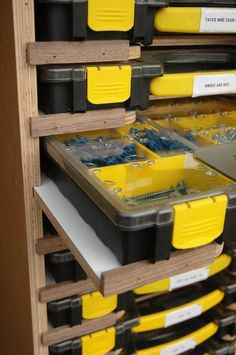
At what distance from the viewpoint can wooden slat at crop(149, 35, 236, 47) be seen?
1.08m

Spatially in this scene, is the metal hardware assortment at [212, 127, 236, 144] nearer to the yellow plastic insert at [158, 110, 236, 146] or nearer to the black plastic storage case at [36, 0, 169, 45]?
the yellow plastic insert at [158, 110, 236, 146]

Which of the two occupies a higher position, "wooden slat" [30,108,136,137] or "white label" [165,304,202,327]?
"wooden slat" [30,108,136,137]

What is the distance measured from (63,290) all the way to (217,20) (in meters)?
0.69

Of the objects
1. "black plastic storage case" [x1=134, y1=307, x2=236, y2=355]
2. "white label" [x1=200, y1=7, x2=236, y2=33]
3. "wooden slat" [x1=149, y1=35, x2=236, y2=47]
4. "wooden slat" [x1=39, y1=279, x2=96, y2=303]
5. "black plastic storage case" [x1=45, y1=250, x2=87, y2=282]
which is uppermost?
"white label" [x1=200, y1=7, x2=236, y2=33]

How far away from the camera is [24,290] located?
3.40 feet

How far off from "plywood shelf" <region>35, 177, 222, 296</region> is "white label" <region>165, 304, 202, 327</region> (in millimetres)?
575

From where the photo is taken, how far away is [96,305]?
1.07 m

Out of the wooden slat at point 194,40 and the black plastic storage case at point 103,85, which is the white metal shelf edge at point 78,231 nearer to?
the black plastic storage case at point 103,85

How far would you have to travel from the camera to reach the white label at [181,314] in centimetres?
125

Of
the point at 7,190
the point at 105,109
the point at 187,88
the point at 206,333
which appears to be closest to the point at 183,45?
the point at 187,88

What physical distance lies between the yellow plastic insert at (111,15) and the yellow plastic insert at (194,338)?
0.90 metres

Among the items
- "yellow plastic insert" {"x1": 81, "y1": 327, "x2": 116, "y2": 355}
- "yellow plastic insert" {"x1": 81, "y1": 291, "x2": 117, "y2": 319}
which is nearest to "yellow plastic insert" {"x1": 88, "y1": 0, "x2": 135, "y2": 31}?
"yellow plastic insert" {"x1": 81, "y1": 291, "x2": 117, "y2": 319}

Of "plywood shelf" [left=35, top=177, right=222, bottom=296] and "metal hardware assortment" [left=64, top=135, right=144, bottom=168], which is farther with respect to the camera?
"metal hardware assortment" [left=64, top=135, right=144, bottom=168]

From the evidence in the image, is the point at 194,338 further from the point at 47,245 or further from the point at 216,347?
the point at 47,245
